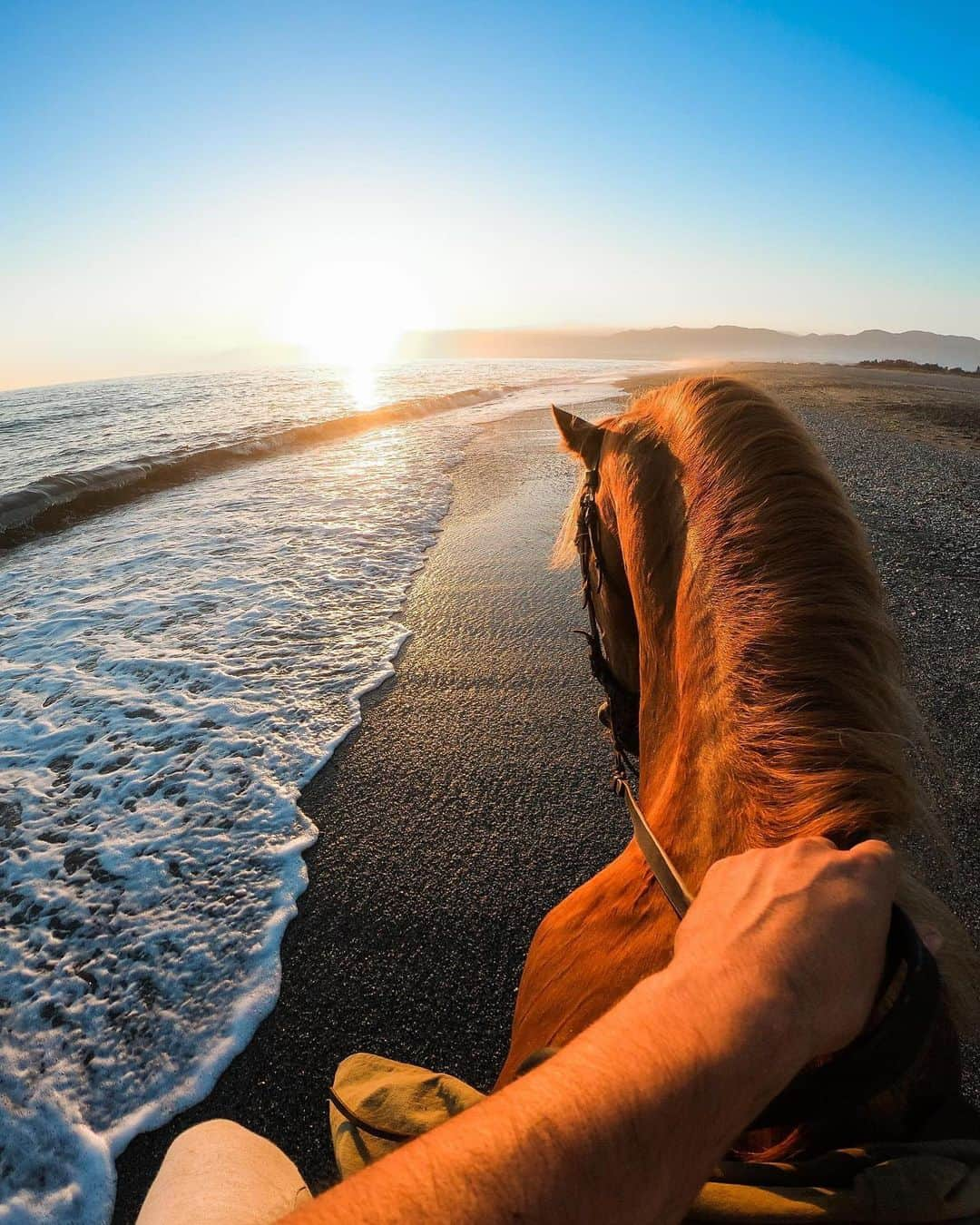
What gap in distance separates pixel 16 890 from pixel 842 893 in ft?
12.2

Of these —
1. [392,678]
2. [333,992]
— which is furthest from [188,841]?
[392,678]

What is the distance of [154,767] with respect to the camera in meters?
3.85

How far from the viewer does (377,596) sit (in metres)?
6.29

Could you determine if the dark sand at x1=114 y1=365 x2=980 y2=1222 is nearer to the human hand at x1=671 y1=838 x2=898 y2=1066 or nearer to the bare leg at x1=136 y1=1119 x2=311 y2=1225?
the bare leg at x1=136 y1=1119 x2=311 y2=1225

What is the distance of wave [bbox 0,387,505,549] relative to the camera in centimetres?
1012

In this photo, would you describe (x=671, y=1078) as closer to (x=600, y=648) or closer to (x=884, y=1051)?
(x=884, y=1051)

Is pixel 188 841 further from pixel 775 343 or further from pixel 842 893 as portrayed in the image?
pixel 775 343

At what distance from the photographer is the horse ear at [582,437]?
1.74m

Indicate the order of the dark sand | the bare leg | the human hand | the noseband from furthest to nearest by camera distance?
1. the dark sand
2. the noseband
3. the bare leg
4. the human hand

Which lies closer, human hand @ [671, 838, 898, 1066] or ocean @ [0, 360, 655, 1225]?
human hand @ [671, 838, 898, 1066]

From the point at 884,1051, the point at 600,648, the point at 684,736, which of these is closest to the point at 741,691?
the point at 684,736

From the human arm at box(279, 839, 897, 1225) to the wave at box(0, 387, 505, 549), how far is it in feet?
37.2

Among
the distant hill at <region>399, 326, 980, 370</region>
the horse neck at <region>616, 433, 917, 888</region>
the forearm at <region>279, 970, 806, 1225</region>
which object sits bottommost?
the forearm at <region>279, 970, 806, 1225</region>

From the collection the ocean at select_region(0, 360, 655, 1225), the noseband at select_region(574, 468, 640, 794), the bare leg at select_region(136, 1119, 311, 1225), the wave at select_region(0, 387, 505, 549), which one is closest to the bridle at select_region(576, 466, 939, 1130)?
the noseband at select_region(574, 468, 640, 794)
